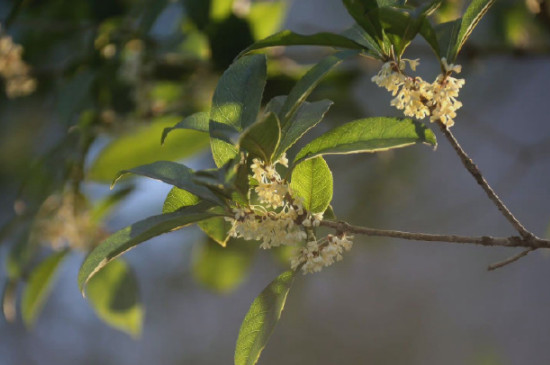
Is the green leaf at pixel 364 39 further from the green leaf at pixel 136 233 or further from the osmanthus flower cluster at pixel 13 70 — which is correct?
the osmanthus flower cluster at pixel 13 70

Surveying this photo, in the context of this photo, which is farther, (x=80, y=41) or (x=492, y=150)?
(x=492, y=150)

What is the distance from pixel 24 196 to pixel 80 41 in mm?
362

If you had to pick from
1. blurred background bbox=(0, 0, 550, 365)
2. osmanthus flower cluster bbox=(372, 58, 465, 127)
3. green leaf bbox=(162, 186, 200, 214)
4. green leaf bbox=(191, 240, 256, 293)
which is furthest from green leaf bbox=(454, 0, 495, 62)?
green leaf bbox=(191, 240, 256, 293)

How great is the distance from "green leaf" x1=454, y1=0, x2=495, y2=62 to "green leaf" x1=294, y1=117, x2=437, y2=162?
69mm

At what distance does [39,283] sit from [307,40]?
72cm

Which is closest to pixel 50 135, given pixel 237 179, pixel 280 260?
pixel 280 260

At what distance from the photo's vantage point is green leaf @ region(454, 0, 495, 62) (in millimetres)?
501

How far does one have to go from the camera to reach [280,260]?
1175 mm

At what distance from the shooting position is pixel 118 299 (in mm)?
1051

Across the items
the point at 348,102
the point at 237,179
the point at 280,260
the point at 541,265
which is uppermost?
the point at 237,179

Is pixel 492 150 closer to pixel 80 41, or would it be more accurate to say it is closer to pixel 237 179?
pixel 80 41

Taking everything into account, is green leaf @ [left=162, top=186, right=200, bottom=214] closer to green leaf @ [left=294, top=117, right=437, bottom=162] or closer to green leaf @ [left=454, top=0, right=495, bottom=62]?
green leaf @ [left=294, top=117, right=437, bottom=162]

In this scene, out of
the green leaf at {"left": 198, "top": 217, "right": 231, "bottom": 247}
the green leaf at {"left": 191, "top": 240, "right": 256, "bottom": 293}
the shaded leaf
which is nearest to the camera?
the green leaf at {"left": 198, "top": 217, "right": 231, "bottom": 247}

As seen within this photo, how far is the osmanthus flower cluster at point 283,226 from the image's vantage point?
51cm
